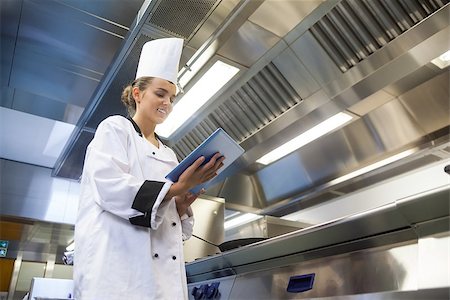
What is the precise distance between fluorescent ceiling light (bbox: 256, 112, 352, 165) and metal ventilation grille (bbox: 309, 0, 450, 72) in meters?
0.54

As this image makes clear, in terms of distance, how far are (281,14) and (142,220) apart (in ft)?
4.20

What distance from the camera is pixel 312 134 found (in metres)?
2.42

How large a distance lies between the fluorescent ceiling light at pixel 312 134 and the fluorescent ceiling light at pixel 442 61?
576mm

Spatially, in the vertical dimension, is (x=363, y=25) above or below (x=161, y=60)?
above

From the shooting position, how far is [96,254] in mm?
960

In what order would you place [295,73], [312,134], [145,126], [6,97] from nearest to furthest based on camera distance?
[145,126] → [295,73] → [312,134] → [6,97]

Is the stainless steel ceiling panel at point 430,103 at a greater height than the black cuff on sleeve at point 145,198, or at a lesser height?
greater

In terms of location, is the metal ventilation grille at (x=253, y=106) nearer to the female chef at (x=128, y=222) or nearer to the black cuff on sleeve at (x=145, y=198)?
the female chef at (x=128, y=222)

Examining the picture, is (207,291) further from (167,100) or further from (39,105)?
(39,105)

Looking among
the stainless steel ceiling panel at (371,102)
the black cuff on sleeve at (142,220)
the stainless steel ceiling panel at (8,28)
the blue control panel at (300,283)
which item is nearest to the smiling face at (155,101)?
the black cuff on sleeve at (142,220)

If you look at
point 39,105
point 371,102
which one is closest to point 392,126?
point 371,102

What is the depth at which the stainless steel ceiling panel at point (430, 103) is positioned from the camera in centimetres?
198

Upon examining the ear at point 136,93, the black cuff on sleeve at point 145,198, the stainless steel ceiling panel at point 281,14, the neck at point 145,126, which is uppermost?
the stainless steel ceiling panel at point 281,14

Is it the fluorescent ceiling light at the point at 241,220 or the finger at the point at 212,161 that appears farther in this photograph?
the fluorescent ceiling light at the point at 241,220
